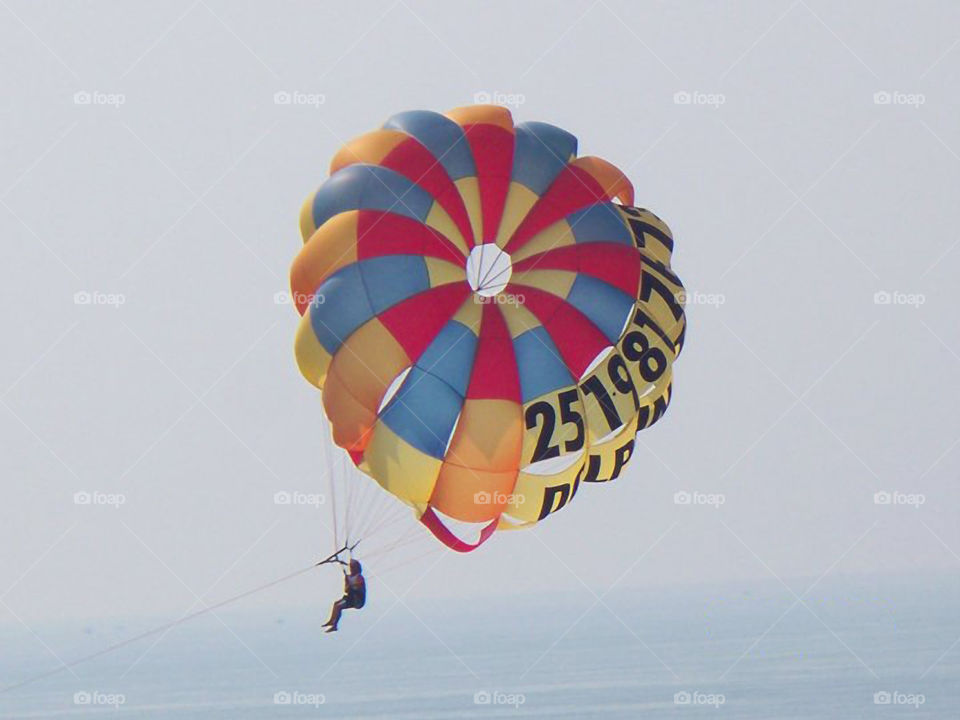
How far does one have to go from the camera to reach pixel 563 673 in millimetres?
102812

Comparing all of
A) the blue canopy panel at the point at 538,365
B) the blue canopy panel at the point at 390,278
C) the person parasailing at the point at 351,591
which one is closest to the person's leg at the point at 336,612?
the person parasailing at the point at 351,591

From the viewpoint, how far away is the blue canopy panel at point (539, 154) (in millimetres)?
26844

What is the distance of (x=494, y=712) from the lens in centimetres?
8050

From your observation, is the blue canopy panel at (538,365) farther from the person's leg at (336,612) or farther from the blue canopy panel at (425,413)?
the person's leg at (336,612)

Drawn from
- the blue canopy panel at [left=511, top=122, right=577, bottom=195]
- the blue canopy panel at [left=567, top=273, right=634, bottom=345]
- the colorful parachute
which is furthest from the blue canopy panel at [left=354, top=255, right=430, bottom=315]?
the blue canopy panel at [left=567, top=273, right=634, bottom=345]

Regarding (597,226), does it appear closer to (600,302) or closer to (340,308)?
(600,302)

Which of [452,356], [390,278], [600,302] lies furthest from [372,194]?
[600,302]

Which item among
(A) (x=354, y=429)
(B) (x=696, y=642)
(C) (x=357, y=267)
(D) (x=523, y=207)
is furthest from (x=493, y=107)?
(B) (x=696, y=642)

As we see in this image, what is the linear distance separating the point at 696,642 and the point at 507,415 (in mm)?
112336

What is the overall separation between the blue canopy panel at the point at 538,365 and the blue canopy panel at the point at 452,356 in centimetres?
71

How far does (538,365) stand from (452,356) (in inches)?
49.4

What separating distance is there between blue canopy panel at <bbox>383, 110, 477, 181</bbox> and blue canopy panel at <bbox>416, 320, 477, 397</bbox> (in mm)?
2282

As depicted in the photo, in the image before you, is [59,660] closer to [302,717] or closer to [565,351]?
[302,717]

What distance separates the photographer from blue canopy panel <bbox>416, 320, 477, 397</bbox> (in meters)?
26.0
